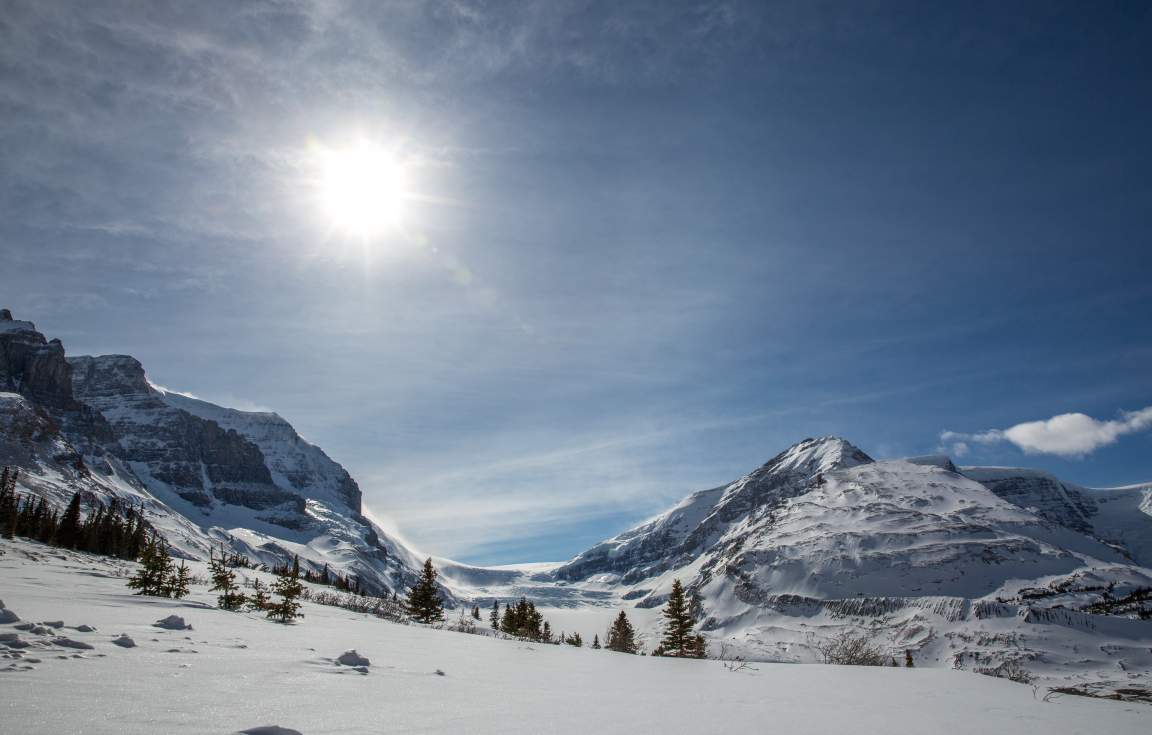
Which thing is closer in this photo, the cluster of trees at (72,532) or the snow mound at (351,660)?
the snow mound at (351,660)

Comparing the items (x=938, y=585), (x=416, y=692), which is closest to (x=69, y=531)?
(x=416, y=692)

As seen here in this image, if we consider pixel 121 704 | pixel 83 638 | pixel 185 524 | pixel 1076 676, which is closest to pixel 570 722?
pixel 121 704

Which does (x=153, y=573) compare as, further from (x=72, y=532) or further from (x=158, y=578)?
(x=72, y=532)

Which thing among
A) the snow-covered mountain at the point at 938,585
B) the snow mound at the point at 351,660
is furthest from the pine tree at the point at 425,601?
the snow-covered mountain at the point at 938,585

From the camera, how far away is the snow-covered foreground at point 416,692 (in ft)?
10.6

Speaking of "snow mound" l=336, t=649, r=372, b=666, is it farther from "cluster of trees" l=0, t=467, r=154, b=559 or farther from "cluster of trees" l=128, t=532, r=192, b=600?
"cluster of trees" l=0, t=467, r=154, b=559

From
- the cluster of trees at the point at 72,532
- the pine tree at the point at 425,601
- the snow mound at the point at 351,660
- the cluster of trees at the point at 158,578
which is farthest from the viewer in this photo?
the cluster of trees at the point at 72,532

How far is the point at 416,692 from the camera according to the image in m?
Answer: 4.77

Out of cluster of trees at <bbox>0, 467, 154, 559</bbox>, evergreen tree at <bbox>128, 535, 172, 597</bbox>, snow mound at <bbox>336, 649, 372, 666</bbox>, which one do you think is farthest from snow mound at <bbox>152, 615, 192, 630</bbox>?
cluster of trees at <bbox>0, 467, 154, 559</bbox>

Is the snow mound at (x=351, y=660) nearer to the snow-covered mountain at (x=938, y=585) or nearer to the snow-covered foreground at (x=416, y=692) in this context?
the snow-covered foreground at (x=416, y=692)

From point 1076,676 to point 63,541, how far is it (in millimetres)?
124139

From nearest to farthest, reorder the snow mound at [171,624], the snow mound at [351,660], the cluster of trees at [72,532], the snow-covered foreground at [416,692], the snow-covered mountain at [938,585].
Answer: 1. the snow-covered foreground at [416,692]
2. the snow mound at [351,660]
3. the snow mound at [171,624]
4. the cluster of trees at [72,532]
5. the snow-covered mountain at [938,585]

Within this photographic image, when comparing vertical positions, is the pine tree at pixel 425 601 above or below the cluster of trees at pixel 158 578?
below

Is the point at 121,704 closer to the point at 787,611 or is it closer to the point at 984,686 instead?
the point at 984,686
